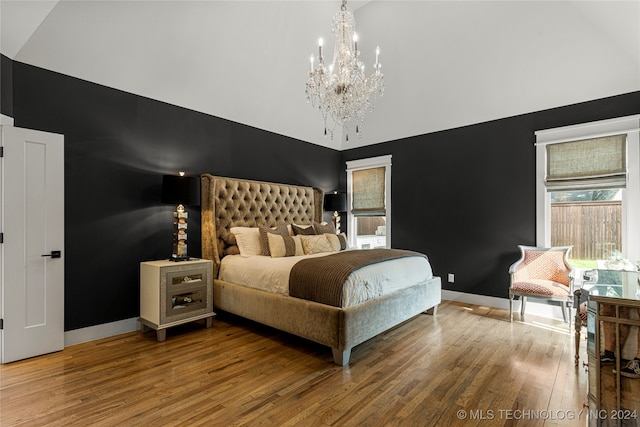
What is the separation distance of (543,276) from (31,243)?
217 inches

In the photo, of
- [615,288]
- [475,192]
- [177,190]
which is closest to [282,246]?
[177,190]

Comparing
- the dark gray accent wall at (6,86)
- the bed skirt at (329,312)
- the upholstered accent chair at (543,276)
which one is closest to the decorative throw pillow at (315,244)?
the bed skirt at (329,312)

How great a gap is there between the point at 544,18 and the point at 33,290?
605 cm

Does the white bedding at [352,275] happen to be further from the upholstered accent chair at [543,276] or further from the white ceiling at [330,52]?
the white ceiling at [330,52]

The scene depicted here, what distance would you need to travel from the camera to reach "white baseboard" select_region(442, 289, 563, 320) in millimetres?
3918

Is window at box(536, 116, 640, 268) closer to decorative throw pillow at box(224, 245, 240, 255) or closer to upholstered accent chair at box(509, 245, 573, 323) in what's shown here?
upholstered accent chair at box(509, 245, 573, 323)

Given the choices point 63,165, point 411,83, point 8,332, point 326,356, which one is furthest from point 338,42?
point 8,332

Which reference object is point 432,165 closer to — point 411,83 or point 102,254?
point 411,83

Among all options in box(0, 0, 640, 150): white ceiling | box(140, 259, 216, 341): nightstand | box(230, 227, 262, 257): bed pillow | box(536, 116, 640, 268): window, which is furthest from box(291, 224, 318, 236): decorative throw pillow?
box(536, 116, 640, 268): window

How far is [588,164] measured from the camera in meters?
3.74

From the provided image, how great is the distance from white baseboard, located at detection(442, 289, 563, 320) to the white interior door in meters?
4.91

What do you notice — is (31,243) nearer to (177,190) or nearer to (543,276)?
(177,190)

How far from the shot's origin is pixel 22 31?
8.46ft

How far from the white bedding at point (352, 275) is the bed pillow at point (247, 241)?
12cm
